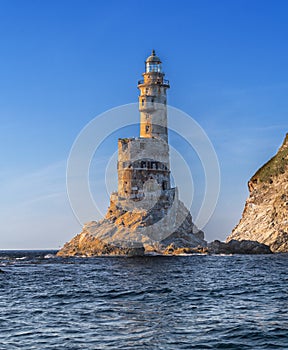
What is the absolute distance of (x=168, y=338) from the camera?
20312 millimetres

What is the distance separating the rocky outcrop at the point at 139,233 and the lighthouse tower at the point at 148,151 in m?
3.47

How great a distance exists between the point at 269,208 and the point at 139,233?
2222 centimetres

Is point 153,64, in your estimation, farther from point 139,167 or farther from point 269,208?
point 269,208

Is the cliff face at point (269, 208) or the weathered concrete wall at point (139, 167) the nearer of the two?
the cliff face at point (269, 208)

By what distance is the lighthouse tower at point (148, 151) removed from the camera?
104 metres

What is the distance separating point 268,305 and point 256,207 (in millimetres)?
66069

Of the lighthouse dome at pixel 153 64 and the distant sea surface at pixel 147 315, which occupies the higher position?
the lighthouse dome at pixel 153 64

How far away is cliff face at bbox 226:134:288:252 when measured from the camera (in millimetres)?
84188

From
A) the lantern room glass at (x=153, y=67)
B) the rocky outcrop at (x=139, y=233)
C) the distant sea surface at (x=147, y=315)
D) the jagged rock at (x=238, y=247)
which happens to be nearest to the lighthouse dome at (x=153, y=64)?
the lantern room glass at (x=153, y=67)

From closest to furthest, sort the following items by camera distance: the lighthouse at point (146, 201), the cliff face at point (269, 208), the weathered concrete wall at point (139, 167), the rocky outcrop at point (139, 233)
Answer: the cliff face at point (269, 208)
the rocky outcrop at point (139, 233)
the lighthouse at point (146, 201)
the weathered concrete wall at point (139, 167)

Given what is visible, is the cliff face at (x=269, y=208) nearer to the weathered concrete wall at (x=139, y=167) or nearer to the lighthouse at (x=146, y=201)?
the lighthouse at (x=146, y=201)

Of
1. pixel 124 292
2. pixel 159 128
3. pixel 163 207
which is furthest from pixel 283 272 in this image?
pixel 159 128

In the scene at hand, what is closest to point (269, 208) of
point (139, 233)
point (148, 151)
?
point (139, 233)

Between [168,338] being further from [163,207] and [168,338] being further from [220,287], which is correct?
[163,207]
